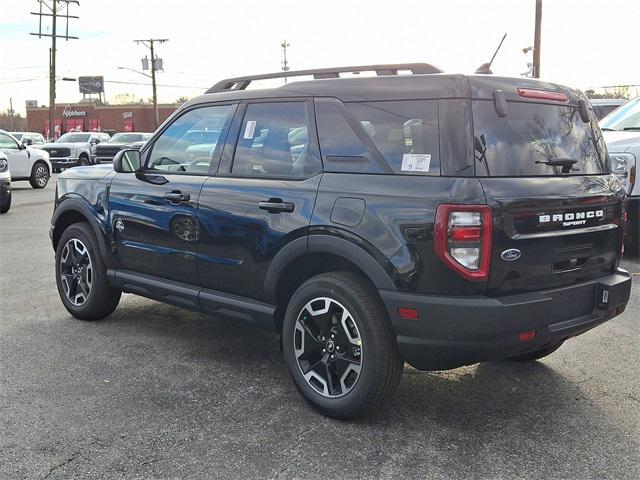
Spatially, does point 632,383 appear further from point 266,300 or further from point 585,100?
point 266,300

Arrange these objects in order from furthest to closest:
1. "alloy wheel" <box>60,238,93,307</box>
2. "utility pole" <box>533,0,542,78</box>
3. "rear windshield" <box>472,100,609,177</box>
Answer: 1. "utility pole" <box>533,0,542,78</box>
2. "alloy wheel" <box>60,238,93,307</box>
3. "rear windshield" <box>472,100,609,177</box>

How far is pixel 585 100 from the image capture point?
3.72 metres

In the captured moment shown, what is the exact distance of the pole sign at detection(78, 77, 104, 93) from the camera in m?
78.5

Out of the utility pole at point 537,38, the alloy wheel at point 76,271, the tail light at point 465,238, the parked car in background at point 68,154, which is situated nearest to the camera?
the tail light at point 465,238

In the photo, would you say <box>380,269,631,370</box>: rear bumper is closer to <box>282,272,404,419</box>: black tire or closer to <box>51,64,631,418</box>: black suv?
<box>51,64,631,418</box>: black suv

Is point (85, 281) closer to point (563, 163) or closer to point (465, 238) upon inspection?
point (465, 238)

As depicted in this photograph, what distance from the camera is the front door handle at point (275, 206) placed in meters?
3.59

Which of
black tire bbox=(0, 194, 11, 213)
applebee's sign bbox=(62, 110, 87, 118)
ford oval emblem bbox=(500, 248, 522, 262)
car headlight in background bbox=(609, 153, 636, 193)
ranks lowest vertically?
black tire bbox=(0, 194, 11, 213)

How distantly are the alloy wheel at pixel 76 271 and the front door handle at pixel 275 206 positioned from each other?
7.12 ft

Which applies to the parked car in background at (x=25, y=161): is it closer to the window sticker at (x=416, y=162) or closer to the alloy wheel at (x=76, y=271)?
the alloy wheel at (x=76, y=271)

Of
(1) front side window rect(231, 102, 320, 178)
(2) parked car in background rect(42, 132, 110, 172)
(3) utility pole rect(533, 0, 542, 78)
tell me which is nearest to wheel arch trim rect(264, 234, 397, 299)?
(1) front side window rect(231, 102, 320, 178)

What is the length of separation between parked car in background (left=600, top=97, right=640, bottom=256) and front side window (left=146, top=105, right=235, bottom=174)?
4566 millimetres

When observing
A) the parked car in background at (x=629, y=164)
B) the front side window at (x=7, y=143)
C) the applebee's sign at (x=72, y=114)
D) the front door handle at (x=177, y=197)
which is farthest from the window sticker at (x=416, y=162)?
the applebee's sign at (x=72, y=114)

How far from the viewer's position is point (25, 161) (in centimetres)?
1711
